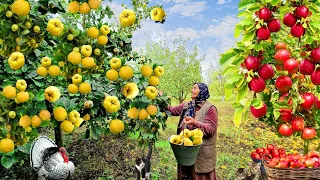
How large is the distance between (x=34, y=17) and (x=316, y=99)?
1733 mm

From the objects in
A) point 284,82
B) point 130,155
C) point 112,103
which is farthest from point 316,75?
point 130,155

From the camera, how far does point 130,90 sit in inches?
79.0

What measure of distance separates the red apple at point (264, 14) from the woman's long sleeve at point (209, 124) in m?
2.38

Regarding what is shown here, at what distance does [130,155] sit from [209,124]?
3143 mm

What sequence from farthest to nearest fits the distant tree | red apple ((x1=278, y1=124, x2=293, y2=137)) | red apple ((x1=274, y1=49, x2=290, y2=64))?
the distant tree
red apple ((x1=278, y1=124, x2=293, y2=137))
red apple ((x1=274, y1=49, x2=290, y2=64))

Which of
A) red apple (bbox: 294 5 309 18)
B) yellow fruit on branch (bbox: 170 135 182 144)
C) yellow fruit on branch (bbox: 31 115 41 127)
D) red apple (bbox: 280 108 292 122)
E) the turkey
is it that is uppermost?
red apple (bbox: 294 5 309 18)

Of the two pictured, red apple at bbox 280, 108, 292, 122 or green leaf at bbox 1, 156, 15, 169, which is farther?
red apple at bbox 280, 108, 292, 122

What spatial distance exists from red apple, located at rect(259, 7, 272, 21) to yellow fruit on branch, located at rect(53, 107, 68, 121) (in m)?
1.17

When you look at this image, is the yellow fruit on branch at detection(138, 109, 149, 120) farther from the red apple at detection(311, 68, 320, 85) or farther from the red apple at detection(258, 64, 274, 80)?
the red apple at detection(311, 68, 320, 85)

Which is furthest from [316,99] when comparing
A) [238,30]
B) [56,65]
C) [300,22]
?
[56,65]

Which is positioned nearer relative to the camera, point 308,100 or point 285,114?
point 308,100

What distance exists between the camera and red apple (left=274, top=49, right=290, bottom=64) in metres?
2.06

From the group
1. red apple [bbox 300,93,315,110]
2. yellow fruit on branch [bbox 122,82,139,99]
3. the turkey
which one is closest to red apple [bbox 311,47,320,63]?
red apple [bbox 300,93,315,110]

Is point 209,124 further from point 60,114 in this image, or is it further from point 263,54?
point 60,114
